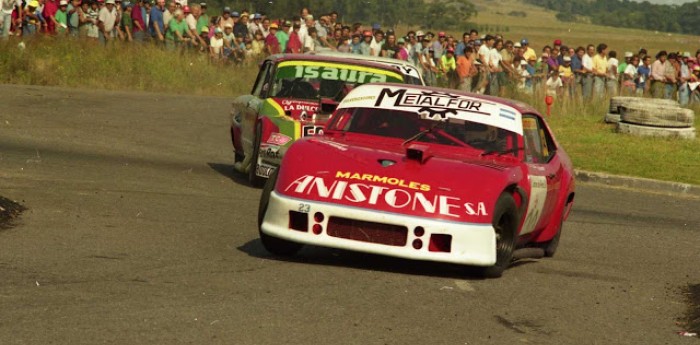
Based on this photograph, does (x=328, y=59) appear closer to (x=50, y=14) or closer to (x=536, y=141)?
(x=536, y=141)

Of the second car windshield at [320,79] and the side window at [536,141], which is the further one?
the second car windshield at [320,79]

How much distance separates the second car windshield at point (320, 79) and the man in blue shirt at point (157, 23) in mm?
14687

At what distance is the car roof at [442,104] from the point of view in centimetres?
1038

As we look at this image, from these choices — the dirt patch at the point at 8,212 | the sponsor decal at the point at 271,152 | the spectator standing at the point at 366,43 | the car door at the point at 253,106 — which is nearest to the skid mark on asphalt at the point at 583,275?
the dirt patch at the point at 8,212

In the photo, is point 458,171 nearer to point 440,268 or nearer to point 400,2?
point 440,268

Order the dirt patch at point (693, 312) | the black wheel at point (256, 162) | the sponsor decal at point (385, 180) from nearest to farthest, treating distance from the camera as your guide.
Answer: the dirt patch at point (693, 312) < the sponsor decal at point (385, 180) < the black wheel at point (256, 162)

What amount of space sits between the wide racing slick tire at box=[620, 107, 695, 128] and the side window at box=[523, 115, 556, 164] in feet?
39.1

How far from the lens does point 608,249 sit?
1159 centimetres

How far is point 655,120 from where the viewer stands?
2270 cm

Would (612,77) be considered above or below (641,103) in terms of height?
below

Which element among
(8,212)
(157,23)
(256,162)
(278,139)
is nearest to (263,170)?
(256,162)

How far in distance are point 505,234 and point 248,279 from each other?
6.74 ft

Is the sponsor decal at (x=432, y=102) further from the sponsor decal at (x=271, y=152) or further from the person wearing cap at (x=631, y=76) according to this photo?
the person wearing cap at (x=631, y=76)

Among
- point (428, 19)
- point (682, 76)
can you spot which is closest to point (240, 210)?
point (682, 76)
